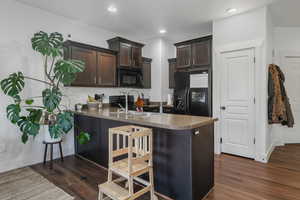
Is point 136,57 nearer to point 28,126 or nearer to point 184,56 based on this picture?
point 184,56

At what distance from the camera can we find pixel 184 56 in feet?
13.9

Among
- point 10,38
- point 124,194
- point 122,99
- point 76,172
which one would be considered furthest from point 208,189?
point 10,38

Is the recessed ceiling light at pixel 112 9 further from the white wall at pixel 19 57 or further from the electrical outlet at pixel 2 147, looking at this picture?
the electrical outlet at pixel 2 147

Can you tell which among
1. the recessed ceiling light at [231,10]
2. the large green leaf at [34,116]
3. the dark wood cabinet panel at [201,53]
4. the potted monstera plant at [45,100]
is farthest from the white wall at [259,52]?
the large green leaf at [34,116]

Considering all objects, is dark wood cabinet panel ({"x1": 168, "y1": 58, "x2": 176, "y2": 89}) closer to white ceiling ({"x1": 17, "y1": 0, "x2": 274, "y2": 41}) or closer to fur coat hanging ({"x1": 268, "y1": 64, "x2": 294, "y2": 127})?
white ceiling ({"x1": 17, "y1": 0, "x2": 274, "y2": 41})

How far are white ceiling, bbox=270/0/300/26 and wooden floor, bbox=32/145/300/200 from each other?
9.38 ft

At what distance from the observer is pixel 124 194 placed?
1.77 metres

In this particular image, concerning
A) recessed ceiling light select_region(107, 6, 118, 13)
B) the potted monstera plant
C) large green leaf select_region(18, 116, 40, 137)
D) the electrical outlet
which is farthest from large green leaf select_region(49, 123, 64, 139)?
recessed ceiling light select_region(107, 6, 118, 13)

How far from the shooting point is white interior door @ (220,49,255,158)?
131 inches

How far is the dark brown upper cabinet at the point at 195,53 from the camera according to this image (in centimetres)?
384

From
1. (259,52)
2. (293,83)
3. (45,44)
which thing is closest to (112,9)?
(45,44)

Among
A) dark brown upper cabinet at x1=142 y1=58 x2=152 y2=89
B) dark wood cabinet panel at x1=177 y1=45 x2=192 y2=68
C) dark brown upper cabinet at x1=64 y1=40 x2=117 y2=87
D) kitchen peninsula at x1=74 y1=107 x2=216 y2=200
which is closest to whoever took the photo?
kitchen peninsula at x1=74 y1=107 x2=216 y2=200

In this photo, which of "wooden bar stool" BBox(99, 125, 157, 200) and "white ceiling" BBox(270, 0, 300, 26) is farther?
"white ceiling" BBox(270, 0, 300, 26)

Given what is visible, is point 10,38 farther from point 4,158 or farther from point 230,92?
point 230,92
